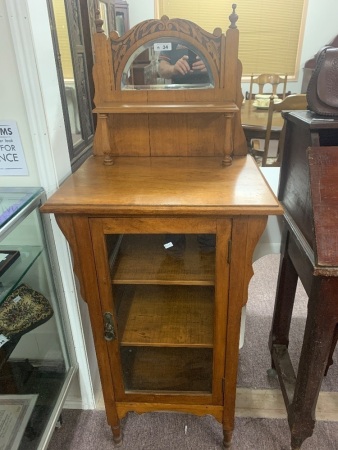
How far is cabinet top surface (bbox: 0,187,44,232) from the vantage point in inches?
36.5

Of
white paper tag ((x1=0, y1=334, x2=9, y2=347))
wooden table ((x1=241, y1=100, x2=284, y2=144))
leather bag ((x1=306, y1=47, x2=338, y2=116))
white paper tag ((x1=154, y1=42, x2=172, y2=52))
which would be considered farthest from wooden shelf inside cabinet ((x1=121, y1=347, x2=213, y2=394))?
wooden table ((x1=241, y1=100, x2=284, y2=144))

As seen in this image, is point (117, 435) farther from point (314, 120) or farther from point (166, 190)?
A: point (314, 120)

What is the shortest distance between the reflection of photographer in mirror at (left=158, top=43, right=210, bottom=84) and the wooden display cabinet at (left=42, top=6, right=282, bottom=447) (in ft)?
0.09

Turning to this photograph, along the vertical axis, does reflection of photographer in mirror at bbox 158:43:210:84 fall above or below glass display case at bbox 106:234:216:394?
above

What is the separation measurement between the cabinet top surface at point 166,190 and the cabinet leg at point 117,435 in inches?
34.4

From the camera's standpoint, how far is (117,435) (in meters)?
1.28

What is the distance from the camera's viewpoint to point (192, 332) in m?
1.15

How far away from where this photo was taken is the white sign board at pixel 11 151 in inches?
39.2

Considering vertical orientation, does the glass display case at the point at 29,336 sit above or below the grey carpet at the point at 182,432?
above

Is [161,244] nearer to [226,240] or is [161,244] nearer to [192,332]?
[226,240]

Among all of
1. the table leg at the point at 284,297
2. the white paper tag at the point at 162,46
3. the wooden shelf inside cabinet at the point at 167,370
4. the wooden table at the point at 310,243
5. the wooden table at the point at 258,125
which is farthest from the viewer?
the wooden table at the point at 258,125

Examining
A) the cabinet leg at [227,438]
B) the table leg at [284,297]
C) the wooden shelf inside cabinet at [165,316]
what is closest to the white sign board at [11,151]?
the wooden shelf inside cabinet at [165,316]

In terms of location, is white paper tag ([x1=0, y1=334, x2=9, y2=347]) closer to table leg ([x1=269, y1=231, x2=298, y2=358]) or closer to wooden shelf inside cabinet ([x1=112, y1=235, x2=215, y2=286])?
wooden shelf inside cabinet ([x1=112, y1=235, x2=215, y2=286])

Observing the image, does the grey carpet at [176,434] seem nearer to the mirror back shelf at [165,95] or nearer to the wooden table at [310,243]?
the wooden table at [310,243]
